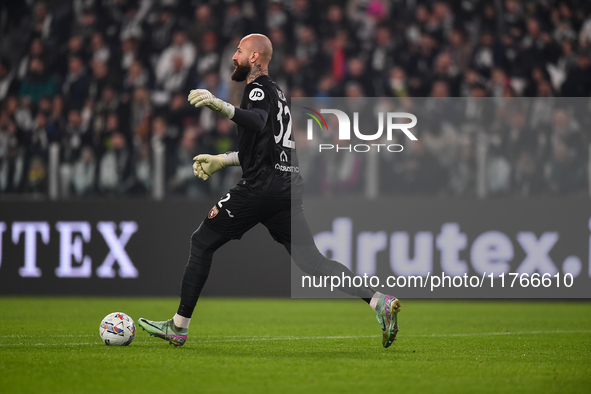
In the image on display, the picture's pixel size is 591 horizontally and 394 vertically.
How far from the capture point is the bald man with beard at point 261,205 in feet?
19.7

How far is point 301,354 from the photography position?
19.3 feet

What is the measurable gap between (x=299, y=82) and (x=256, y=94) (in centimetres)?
742

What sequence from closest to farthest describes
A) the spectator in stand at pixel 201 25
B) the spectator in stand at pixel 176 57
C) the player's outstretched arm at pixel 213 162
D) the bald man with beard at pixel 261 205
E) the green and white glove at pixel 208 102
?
the green and white glove at pixel 208 102 < the bald man with beard at pixel 261 205 < the player's outstretched arm at pixel 213 162 < the spectator in stand at pixel 176 57 < the spectator in stand at pixel 201 25

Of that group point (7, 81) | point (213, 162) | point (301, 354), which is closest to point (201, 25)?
point (7, 81)

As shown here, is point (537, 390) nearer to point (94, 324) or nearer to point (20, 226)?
point (94, 324)

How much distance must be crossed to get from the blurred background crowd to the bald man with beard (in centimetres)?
512

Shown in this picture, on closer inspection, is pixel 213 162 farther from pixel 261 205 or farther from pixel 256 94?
pixel 256 94

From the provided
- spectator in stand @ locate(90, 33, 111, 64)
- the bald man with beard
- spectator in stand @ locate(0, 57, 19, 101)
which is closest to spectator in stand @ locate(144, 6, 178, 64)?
spectator in stand @ locate(90, 33, 111, 64)

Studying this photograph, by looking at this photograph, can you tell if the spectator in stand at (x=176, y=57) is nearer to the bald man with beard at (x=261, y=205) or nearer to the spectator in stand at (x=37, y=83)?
the spectator in stand at (x=37, y=83)

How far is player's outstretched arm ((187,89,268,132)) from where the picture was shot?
5.49 metres

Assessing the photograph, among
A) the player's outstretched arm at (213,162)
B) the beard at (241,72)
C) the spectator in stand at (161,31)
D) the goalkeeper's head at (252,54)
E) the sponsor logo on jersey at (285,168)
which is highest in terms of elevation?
the spectator in stand at (161,31)

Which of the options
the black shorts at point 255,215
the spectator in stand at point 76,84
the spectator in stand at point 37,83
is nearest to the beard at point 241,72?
the black shorts at point 255,215

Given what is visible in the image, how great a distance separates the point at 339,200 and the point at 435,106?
73.5 inches

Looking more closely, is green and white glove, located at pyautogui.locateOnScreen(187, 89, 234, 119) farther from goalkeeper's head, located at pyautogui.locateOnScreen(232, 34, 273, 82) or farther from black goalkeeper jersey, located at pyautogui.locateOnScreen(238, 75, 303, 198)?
goalkeeper's head, located at pyautogui.locateOnScreen(232, 34, 273, 82)
